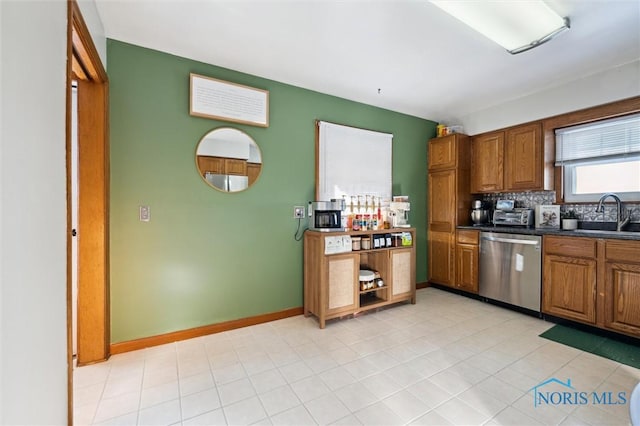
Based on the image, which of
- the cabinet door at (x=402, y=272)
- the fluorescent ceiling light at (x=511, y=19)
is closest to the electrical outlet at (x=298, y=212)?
the cabinet door at (x=402, y=272)

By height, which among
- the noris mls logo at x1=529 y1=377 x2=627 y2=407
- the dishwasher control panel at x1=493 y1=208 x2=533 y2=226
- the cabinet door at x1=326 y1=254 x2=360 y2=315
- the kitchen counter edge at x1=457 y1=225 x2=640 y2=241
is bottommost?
the noris mls logo at x1=529 y1=377 x2=627 y2=407

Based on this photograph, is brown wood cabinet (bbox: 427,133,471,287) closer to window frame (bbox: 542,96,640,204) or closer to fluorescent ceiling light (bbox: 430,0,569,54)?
window frame (bbox: 542,96,640,204)

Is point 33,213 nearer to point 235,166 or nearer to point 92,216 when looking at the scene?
point 92,216

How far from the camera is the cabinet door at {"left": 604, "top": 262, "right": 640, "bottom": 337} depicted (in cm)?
239

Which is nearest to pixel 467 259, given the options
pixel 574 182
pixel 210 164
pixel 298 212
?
pixel 574 182

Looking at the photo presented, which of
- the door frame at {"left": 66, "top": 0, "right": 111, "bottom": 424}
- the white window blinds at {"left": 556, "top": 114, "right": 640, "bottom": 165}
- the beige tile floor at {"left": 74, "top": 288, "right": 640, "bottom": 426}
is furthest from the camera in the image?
the white window blinds at {"left": 556, "top": 114, "right": 640, "bottom": 165}

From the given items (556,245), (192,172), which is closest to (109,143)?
(192,172)

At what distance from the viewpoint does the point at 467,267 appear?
12.0 ft

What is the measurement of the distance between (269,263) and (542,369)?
2488 mm

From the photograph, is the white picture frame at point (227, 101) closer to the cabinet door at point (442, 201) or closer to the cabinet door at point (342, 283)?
the cabinet door at point (342, 283)

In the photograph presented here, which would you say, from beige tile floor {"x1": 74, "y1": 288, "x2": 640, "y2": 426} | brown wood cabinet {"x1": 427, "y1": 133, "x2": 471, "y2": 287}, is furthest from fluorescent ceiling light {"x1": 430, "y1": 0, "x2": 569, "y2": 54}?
beige tile floor {"x1": 74, "y1": 288, "x2": 640, "y2": 426}

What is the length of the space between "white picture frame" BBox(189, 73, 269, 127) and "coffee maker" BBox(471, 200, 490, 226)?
309 centimetres

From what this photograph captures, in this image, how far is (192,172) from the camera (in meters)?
2.55

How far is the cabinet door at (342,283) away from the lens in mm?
2844
